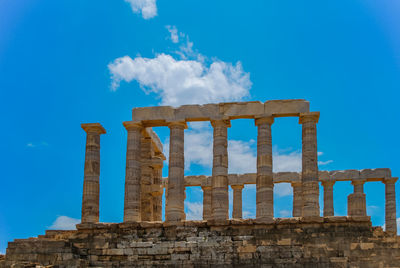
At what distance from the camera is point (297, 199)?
172ft

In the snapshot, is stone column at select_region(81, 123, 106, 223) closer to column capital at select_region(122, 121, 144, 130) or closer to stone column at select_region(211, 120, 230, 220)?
column capital at select_region(122, 121, 144, 130)

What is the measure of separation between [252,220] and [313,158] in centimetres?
639

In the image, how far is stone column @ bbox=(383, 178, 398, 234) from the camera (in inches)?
2066

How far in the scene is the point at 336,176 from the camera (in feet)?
174

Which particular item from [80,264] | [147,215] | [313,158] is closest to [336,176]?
[313,158]

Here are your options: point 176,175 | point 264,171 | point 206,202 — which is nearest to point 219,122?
point 264,171

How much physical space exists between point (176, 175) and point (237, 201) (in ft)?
52.5

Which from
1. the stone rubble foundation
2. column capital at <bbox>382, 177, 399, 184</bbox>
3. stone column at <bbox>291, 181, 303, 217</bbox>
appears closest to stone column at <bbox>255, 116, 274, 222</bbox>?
the stone rubble foundation

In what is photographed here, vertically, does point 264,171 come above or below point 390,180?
below

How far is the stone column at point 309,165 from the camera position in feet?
122

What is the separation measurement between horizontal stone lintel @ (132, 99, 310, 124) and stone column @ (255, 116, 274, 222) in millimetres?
768

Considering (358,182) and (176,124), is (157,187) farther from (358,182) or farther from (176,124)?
(358,182)

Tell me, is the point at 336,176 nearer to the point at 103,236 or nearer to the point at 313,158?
the point at 313,158

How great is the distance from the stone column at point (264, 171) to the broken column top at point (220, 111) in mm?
786
